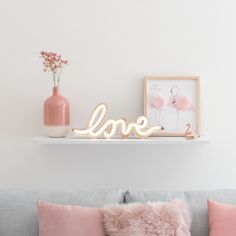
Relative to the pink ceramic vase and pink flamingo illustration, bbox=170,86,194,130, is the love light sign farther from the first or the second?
pink flamingo illustration, bbox=170,86,194,130

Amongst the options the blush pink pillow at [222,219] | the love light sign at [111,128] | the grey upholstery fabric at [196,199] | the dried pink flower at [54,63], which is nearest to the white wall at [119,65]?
the dried pink flower at [54,63]

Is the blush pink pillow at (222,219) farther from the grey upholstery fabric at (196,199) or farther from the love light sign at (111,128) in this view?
the love light sign at (111,128)

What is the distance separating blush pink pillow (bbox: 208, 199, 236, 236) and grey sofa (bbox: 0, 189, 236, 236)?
66 mm

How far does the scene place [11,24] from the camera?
3.00 m

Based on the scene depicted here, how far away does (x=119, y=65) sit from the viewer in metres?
3.00

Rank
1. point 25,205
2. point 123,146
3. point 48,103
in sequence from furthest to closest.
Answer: point 123,146 < point 48,103 < point 25,205

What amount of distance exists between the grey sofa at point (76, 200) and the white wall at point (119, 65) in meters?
0.41

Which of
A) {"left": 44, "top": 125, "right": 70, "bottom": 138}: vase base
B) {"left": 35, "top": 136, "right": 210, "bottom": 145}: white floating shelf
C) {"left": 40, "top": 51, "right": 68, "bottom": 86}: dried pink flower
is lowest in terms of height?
{"left": 35, "top": 136, "right": 210, "bottom": 145}: white floating shelf

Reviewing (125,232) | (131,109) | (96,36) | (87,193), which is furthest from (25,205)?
(96,36)

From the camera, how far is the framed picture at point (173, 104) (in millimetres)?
2963

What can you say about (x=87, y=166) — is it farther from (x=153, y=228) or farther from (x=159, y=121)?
(x=153, y=228)

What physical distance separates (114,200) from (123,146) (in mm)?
503

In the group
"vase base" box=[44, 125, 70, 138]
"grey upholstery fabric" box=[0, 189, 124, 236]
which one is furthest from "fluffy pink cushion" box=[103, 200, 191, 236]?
"vase base" box=[44, 125, 70, 138]

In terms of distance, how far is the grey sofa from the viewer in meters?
2.53
